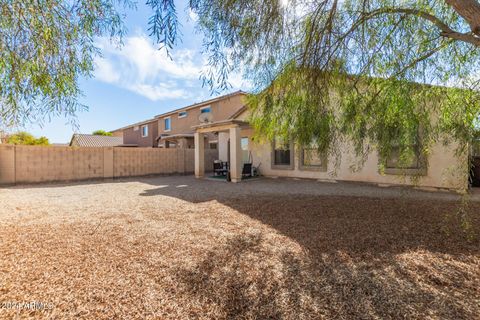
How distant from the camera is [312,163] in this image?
12.0 metres

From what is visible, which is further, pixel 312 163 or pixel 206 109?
pixel 206 109

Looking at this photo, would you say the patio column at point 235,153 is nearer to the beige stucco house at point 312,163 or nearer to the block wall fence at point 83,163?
the beige stucco house at point 312,163

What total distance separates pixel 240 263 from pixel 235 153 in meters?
8.54

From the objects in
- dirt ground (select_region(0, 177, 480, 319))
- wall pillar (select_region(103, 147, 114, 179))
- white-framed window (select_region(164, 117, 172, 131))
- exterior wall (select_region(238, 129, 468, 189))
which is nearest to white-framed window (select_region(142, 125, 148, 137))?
white-framed window (select_region(164, 117, 172, 131))

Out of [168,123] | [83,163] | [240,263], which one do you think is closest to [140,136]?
[168,123]

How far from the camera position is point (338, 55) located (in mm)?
4633

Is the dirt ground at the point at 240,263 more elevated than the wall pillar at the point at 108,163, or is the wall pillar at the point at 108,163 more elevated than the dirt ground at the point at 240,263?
the wall pillar at the point at 108,163

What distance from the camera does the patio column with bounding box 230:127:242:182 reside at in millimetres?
11438

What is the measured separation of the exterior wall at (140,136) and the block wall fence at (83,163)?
38.5 ft

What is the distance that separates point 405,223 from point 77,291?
18.1ft

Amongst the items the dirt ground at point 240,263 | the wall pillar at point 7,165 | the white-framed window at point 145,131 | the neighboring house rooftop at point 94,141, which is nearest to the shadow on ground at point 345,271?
the dirt ground at point 240,263

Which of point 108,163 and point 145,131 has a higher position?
point 145,131

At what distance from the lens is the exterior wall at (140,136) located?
87.0ft

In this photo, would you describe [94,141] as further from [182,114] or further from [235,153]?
[235,153]
